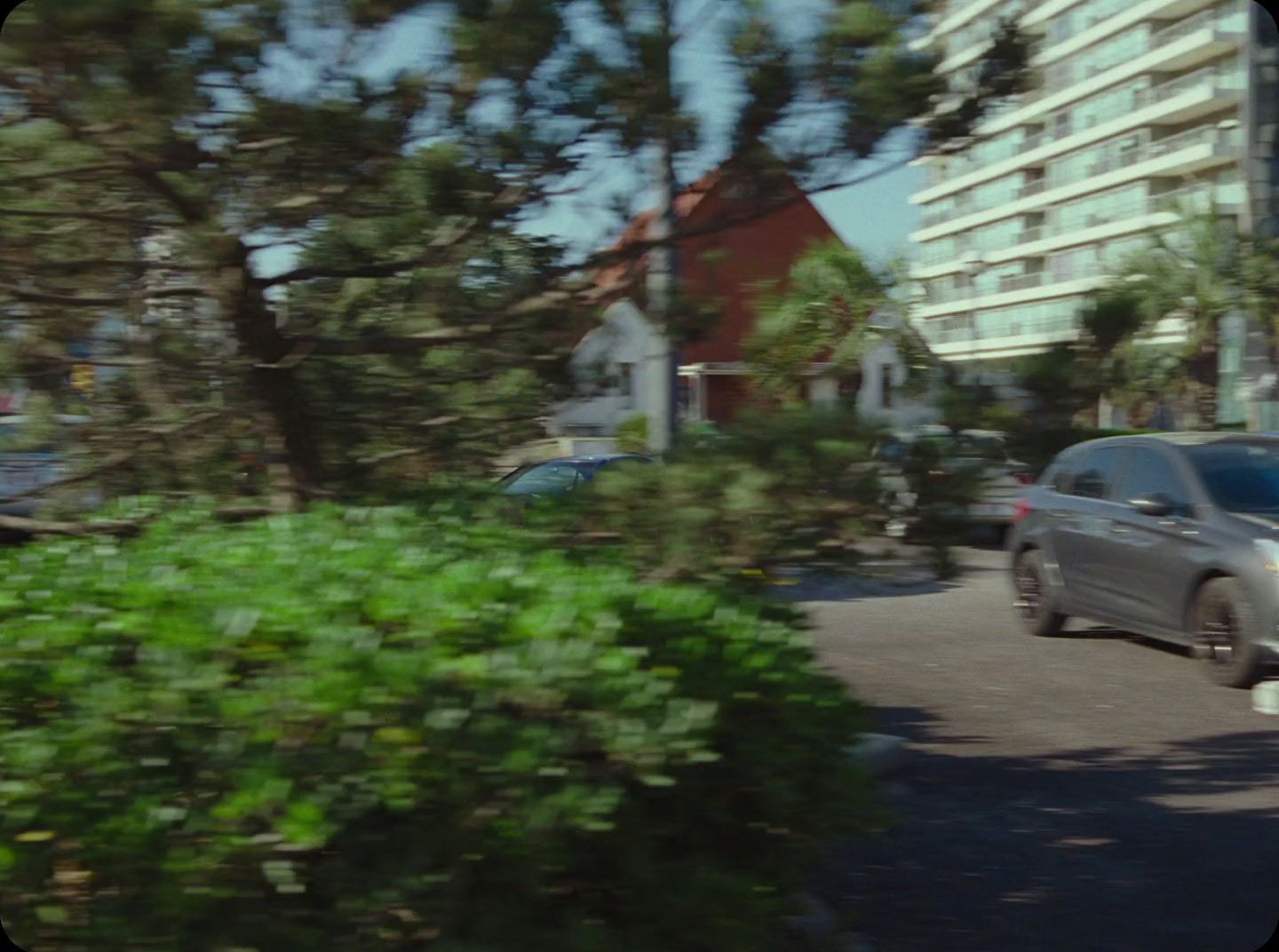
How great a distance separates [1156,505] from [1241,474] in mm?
633

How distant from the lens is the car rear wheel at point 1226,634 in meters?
9.66

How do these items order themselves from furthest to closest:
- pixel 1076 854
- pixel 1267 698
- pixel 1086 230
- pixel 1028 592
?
1. pixel 1086 230
2. pixel 1028 592
3. pixel 1267 698
4. pixel 1076 854

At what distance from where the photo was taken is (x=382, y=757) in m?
3.41

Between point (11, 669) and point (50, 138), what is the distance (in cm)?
168

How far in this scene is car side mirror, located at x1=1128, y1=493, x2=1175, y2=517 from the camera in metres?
10.6

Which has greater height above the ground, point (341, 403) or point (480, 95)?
point (480, 95)

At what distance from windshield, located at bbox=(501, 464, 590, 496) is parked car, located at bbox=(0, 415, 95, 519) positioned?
1.52 meters

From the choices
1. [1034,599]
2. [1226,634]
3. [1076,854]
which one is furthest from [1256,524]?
[1076,854]

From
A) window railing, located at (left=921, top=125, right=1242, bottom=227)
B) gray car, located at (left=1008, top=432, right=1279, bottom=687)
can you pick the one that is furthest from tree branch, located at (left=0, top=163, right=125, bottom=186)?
window railing, located at (left=921, top=125, right=1242, bottom=227)

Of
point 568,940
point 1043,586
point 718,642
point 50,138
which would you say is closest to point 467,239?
point 50,138

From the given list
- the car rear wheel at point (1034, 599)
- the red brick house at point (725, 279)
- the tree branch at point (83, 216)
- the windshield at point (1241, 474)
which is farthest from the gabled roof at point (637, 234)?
the car rear wheel at point (1034, 599)

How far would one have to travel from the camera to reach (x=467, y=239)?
15.8 ft

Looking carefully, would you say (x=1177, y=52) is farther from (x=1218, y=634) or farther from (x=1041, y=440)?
(x=1041, y=440)

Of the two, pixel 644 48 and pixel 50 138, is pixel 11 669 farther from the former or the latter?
pixel 644 48
